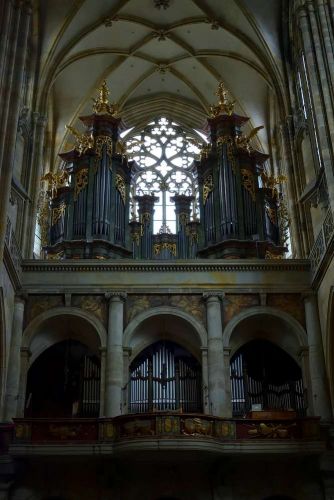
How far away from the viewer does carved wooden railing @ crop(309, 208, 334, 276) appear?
1814cm

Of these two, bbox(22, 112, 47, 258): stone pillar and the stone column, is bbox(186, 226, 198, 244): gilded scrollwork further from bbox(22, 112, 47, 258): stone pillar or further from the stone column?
bbox(22, 112, 47, 258): stone pillar

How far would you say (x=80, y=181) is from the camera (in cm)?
2416

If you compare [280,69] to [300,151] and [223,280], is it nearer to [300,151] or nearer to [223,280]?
[300,151]

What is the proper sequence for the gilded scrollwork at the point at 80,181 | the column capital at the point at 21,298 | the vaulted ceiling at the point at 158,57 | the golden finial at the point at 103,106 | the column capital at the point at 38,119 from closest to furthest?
the column capital at the point at 21,298 → the gilded scrollwork at the point at 80,181 → the column capital at the point at 38,119 → the vaulted ceiling at the point at 158,57 → the golden finial at the point at 103,106

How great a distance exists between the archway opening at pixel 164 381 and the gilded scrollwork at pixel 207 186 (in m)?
5.73

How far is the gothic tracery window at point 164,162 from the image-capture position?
92.6 feet

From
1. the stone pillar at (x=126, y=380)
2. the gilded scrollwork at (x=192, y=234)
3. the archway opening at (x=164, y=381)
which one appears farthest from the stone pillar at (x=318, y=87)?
the stone pillar at (x=126, y=380)

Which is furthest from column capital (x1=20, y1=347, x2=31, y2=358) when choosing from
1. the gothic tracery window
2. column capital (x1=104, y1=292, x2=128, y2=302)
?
the gothic tracery window

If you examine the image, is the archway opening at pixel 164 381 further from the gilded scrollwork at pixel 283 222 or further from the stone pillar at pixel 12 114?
the stone pillar at pixel 12 114

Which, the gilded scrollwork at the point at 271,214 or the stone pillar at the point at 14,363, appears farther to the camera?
the gilded scrollwork at the point at 271,214

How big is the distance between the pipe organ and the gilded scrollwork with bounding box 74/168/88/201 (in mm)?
39

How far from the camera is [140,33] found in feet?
93.1

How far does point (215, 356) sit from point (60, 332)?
4.90 meters

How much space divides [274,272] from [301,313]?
147 cm
